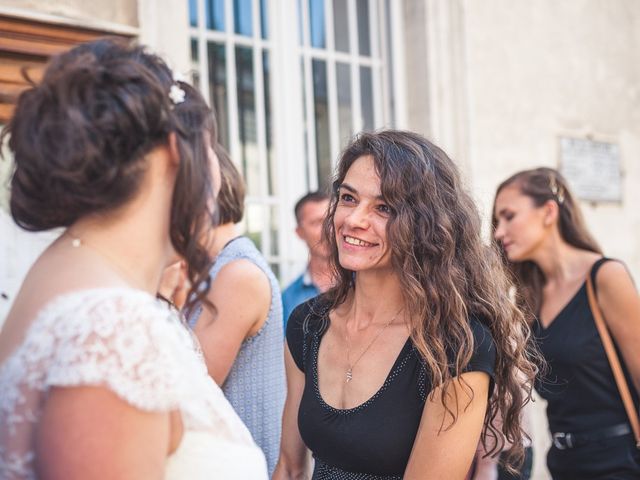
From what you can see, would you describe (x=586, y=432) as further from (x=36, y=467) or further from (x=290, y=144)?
(x=290, y=144)

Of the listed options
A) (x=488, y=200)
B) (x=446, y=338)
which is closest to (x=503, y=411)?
(x=446, y=338)

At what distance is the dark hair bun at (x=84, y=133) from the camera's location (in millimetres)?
1335

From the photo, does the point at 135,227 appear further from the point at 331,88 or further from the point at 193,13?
the point at 331,88

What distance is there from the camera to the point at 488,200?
5777 mm

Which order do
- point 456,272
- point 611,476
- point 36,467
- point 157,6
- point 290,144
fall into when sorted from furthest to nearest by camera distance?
point 290,144 < point 157,6 < point 611,476 < point 456,272 < point 36,467

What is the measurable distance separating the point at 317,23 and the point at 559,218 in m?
2.62

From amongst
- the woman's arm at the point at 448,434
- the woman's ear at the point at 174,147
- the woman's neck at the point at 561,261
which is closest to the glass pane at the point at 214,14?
the woman's neck at the point at 561,261

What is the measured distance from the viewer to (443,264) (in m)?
2.41

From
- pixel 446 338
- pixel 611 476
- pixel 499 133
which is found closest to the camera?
pixel 446 338

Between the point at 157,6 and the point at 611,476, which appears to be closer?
the point at 611,476

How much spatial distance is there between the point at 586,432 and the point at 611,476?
0.19 m

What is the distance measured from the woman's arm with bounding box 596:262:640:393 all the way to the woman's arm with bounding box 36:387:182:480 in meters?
2.39

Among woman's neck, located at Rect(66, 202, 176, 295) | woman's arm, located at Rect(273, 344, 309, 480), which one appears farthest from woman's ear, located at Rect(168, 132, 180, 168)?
woman's arm, located at Rect(273, 344, 309, 480)

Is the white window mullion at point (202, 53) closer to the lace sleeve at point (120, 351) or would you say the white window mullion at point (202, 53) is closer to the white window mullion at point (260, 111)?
the white window mullion at point (260, 111)
